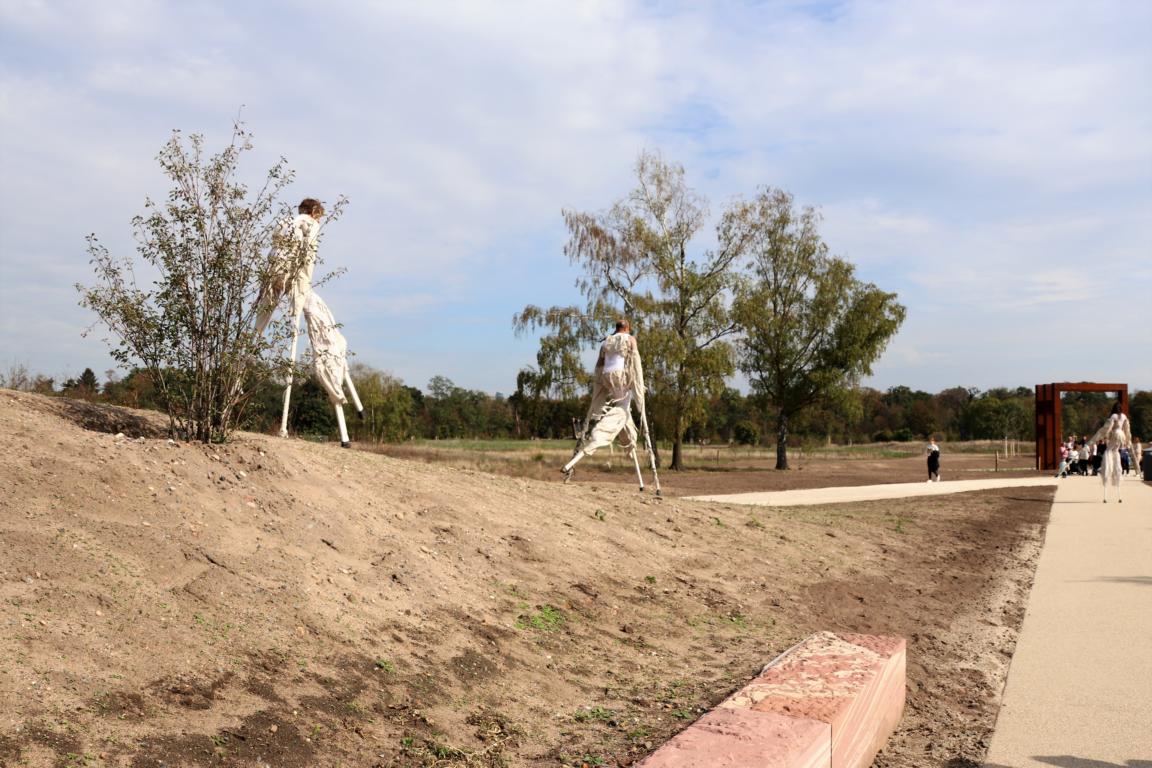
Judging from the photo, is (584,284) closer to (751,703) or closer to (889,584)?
(889,584)

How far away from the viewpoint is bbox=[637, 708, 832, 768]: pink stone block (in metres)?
3.30

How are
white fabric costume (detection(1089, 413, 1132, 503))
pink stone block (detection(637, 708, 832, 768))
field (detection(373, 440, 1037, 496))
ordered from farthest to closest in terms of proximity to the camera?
field (detection(373, 440, 1037, 496)) < white fabric costume (detection(1089, 413, 1132, 503)) < pink stone block (detection(637, 708, 832, 768))

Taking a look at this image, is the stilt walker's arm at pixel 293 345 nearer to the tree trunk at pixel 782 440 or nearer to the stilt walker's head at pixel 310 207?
the stilt walker's head at pixel 310 207

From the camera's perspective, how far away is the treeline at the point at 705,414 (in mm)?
30031

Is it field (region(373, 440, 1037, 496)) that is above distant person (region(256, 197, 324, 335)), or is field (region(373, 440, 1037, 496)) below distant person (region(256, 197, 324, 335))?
below

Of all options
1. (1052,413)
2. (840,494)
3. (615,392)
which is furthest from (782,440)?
(615,392)

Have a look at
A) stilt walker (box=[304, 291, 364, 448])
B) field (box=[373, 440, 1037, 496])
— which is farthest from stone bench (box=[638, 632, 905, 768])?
field (box=[373, 440, 1037, 496])

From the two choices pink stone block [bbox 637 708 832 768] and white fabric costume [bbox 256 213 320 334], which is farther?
white fabric costume [bbox 256 213 320 334]

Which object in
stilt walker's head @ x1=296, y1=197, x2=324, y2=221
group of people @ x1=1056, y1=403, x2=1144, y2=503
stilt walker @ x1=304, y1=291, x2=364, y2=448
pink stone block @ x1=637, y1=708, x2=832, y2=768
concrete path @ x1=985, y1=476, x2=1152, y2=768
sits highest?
stilt walker's head @ x1=296, y1=197, x2=324, y2=221

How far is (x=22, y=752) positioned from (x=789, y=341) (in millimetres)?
40876

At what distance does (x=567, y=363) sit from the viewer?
3512cm

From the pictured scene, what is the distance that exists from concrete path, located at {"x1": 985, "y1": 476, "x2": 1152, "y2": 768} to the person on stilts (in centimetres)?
471

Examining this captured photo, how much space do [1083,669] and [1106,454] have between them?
59.3ft

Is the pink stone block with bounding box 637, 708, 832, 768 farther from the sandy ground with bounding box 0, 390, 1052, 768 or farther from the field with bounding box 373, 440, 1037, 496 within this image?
the field with bounding box 373, 440, 1037, 496
